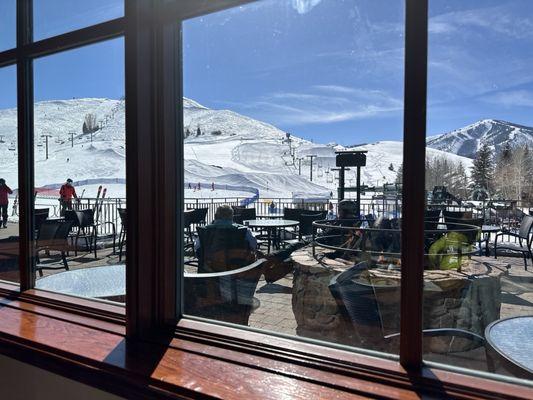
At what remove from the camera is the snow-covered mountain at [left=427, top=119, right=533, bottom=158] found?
169cm

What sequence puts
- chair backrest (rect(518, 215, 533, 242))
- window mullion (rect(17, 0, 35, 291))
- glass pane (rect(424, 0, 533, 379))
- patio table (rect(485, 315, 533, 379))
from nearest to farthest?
patio table (rect(485, 315, 533, 379)) < glass pane (rect(424, 0, 533, 379)) < window mullion (rect(17, 0, 35, 291)) < chair backrest (rect(518, 215, 533, 242))

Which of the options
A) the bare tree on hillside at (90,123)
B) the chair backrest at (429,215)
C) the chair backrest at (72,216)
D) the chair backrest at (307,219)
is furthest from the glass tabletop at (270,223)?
the chair backrest at (429,215)

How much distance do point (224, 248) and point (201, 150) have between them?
114 centimetres

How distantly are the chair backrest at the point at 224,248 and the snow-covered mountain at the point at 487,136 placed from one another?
1475 mm

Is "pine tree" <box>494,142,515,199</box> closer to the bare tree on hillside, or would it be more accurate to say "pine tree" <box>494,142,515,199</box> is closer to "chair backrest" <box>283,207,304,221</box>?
the bare tree on hillside

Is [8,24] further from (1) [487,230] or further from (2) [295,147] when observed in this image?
(1) [487,230]

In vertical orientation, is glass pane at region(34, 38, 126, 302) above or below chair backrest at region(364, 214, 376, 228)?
above

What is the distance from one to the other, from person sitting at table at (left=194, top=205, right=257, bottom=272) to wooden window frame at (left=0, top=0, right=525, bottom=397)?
1.04 metres

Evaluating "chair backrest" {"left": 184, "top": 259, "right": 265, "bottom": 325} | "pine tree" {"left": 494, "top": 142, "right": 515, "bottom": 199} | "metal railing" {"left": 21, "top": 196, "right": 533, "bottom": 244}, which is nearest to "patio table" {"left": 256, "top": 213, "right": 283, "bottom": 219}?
"metal railing" {"left": 21, "top": 196, "right": 533, "bottom": 244}

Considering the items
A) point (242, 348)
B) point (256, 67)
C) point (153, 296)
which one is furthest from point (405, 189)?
point (256, 67)

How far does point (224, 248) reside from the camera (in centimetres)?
291

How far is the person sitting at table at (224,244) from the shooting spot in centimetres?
264

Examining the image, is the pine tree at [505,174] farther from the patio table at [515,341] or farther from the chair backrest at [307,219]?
the chair backrest at [307,219]

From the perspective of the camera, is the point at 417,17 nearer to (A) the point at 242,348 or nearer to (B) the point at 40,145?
(A) the point at 242,348
